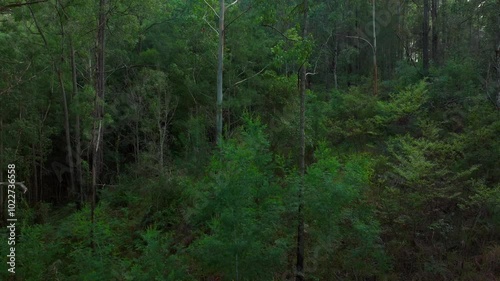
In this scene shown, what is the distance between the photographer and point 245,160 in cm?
830

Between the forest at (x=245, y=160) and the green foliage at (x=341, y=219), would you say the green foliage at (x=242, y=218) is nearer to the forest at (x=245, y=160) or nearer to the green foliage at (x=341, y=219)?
the forest at (x=245, y=160)

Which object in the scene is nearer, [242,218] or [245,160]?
[242,218]

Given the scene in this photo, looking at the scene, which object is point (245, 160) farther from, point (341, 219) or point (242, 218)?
point (341, 219)

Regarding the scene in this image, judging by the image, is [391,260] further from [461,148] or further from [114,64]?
[114,64]

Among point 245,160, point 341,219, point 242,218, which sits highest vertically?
point 245,160

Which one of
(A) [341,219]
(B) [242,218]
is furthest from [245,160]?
(A) [341,219]

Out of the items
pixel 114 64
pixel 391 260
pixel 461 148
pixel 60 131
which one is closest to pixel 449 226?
pixel 391 260

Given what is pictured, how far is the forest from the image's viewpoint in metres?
8.66

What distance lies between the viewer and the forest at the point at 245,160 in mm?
8656

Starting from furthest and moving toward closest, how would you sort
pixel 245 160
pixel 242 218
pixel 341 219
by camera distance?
1. pixel 341 219
2. pixel 245 160
3. pixel 242 218

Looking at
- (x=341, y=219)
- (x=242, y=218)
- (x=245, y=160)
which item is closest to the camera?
(x=242, y=218)

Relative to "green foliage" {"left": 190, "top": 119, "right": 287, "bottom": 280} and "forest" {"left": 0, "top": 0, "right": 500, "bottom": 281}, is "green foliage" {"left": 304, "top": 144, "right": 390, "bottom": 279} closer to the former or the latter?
"forest" {"left": 0, "top": 0, "right": 500, "bottom": 281}

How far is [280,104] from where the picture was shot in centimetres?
1938

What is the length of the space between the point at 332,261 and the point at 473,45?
2591cm
